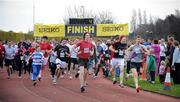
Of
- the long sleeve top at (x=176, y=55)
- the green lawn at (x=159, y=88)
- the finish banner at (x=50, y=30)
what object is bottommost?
the green lawn at (x=159, y=88)

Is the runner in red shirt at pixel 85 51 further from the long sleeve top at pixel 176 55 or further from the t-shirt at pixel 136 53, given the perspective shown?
the long sleeve top at pixel 176 55

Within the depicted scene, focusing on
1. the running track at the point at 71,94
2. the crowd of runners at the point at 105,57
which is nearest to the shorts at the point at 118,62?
the crowd of runners at the point at 105,57

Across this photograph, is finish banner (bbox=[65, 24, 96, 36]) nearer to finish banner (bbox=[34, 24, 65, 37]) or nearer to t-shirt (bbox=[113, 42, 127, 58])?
finish banner (bbox=[34, 24, 65, 37])

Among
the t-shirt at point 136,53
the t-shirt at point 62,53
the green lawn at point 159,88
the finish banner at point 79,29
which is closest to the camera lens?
the green lawn at point 159,88

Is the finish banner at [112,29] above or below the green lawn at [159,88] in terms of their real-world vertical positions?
above

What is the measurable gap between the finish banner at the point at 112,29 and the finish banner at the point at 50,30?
2.86m

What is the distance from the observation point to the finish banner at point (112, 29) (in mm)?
33250

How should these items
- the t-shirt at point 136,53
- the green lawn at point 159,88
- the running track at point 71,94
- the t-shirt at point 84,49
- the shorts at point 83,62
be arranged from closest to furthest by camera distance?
the running track at point 71,94 < the green lawn at point 159,88 < the shorts at point 83,62 < the t-shirt at point 84,49 < the t-shirt at point 136,53

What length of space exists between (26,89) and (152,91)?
4.98m

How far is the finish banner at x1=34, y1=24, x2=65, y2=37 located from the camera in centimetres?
3467

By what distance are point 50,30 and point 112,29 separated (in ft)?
15.8

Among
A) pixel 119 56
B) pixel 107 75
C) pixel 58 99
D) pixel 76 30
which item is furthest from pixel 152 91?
pixel 76 30

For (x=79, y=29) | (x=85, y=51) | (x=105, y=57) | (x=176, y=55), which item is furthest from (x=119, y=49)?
(x=79, y=29)

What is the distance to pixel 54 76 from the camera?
20.4m
